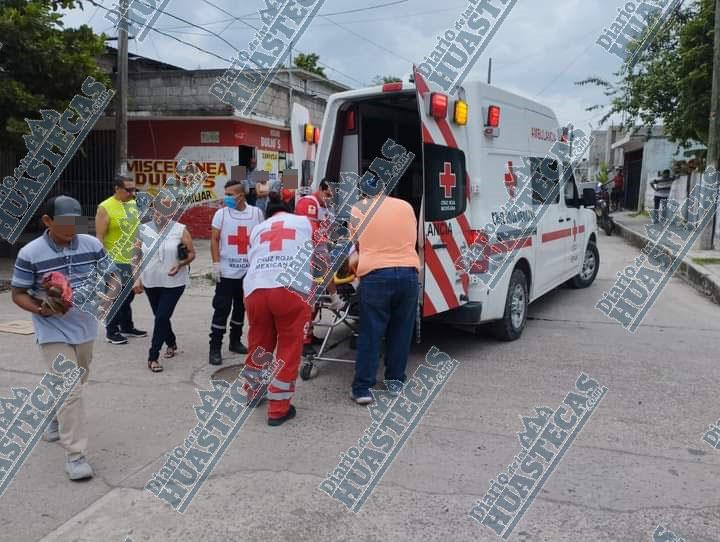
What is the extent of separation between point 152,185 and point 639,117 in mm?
13073

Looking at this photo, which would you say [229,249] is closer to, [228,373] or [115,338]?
[228,373]

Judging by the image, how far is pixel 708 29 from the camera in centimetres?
1363

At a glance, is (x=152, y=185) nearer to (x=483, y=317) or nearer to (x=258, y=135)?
(x=258, y=135)

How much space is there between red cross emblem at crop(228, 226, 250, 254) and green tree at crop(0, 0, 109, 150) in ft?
21.9

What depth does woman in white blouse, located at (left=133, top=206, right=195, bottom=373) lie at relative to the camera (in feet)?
18.6

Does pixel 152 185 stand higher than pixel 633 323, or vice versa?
pixel 152 185

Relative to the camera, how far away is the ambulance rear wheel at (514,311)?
6.42 m

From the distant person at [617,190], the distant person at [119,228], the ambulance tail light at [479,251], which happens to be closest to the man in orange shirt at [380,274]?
the ambulance tail light at [479,251]

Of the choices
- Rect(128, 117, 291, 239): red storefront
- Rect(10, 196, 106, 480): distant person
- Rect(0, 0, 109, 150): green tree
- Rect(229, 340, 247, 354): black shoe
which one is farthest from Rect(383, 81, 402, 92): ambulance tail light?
Rect(128, 117, 291, 239): red storefront

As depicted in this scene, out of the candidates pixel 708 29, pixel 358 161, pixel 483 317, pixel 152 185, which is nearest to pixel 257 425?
pixel 483 317

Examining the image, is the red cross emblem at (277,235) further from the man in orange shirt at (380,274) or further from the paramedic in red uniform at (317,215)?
the paramedic in red uniform at (317,215)

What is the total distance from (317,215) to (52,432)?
9.69 ft

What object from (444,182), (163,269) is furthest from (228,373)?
(444,182)

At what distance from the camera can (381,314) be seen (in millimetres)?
4859
